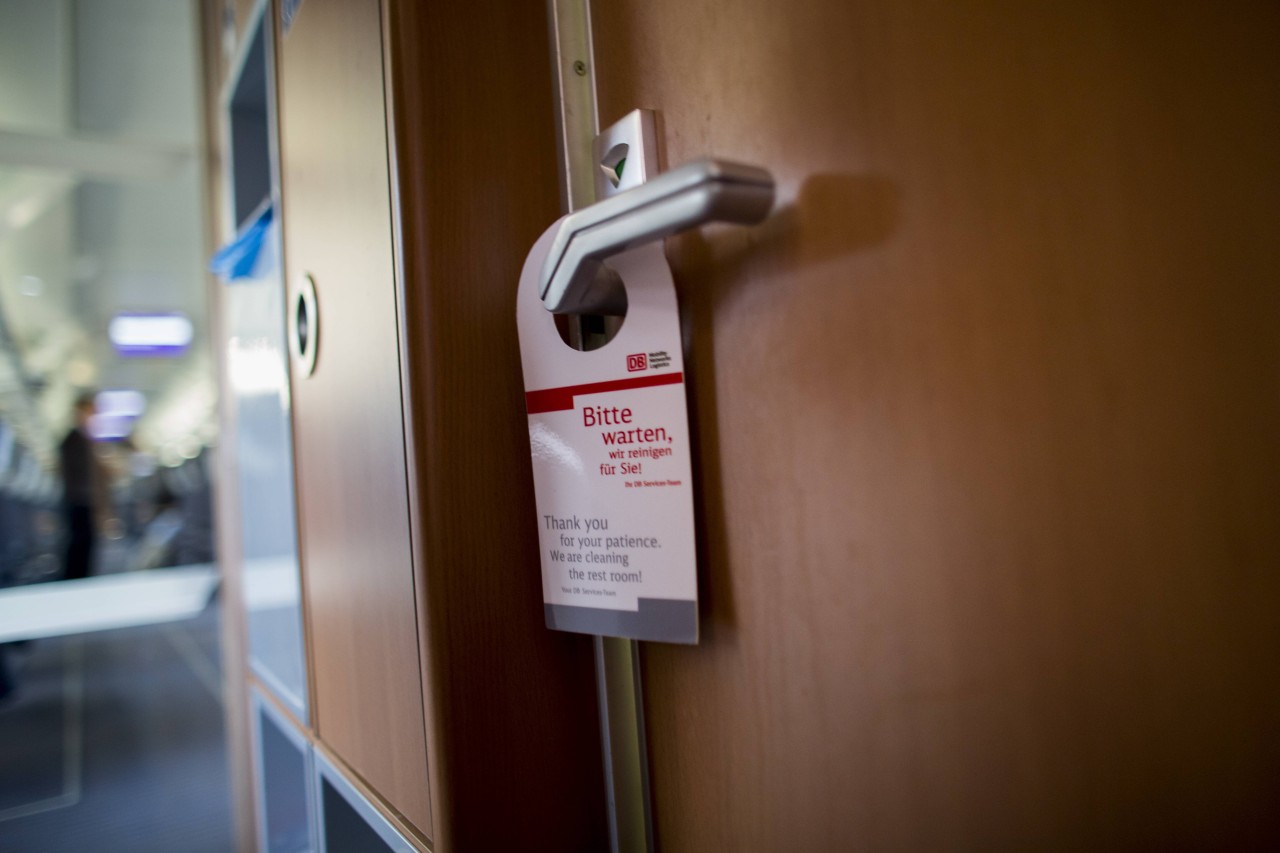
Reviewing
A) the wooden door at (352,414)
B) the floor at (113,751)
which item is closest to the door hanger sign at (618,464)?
the wooden door at (352,414)

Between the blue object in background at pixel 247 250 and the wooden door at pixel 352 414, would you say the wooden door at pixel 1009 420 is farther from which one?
the blue object in background at pixel 247 250

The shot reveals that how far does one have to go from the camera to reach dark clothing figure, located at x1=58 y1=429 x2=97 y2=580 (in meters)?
3.92

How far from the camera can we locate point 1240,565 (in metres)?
0.34

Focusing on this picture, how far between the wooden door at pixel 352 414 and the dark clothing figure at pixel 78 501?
3904 mm

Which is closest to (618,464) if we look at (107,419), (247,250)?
(247,250)

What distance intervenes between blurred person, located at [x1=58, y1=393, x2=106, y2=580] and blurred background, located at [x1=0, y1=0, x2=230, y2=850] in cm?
7

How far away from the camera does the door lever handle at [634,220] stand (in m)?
0.41

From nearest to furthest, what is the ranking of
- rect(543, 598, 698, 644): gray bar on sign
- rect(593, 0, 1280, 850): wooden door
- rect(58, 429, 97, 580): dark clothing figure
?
rect(593, 0, 1280, 850): wooden door
rect(543, 598, 698, 644): gray bar on sign
rect(58, 429, 97, 580): dark clothing figure

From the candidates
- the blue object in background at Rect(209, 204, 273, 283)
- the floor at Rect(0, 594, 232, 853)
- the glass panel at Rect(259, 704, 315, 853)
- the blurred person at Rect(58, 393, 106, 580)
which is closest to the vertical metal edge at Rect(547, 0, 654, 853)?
the blue object in background at Rect(209, 204, 273, 283)

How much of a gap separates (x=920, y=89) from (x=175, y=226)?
6.46 metres

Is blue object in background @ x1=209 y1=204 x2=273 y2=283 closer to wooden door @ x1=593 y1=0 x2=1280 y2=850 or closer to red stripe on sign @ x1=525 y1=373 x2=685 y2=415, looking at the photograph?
red stripe on sign @ x1=525 y1=373 x2=685 y2=415

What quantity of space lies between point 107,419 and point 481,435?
7.91m

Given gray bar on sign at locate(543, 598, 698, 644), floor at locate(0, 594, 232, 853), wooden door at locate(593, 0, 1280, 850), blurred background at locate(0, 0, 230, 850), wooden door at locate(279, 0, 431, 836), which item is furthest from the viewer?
blurred background at locate(0, 0, 230, 850)

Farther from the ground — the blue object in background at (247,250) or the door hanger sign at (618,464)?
the blue object in background at (247,250)
